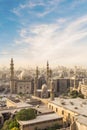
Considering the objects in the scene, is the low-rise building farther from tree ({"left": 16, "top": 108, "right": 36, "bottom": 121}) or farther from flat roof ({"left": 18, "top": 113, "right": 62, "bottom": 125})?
tree ({"left": 16, "top": 108, "right": 36, "bottom": 121})

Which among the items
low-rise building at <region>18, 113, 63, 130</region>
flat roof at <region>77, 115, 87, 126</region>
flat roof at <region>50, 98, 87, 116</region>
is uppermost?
flat roof at <region>50, 98, 87, 116</region>

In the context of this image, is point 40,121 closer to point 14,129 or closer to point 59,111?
point 14,129

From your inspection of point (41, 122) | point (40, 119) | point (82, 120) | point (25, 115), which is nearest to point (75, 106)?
point (40, 119)

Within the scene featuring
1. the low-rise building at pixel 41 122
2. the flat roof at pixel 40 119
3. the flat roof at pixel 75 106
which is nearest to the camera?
the low-rise building at pixel 41 122

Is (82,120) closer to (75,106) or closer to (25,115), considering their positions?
(25,115)

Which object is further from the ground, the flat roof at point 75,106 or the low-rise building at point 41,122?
the flat roof at point 75,106

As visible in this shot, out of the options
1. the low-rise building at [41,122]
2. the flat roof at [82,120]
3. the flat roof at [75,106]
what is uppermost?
the flat roof at [75,106]

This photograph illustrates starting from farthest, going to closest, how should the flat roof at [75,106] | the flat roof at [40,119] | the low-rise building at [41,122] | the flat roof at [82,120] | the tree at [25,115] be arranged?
1. the flat roof at [75,106]
2. the tree at [25,115]
3. the flat roof at [40,119]
4. the low-rise building at [41,122]
5. the flat roof at [82,120]

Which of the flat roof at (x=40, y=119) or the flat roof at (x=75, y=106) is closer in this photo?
the flat roof at (x=40, y=119)

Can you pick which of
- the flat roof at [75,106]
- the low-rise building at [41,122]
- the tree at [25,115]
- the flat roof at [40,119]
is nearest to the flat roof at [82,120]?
the flat roof at [75,106]

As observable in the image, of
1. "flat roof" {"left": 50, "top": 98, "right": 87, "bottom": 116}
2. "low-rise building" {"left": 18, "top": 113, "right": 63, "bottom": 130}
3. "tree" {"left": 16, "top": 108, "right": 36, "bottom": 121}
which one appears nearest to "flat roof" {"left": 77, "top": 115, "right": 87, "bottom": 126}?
"flat roof" {"left": 50, "top": 98, "right": 87, "bottom": 116}

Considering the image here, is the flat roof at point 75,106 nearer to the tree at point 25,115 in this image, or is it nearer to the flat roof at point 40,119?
the flat roof at point 40,119
